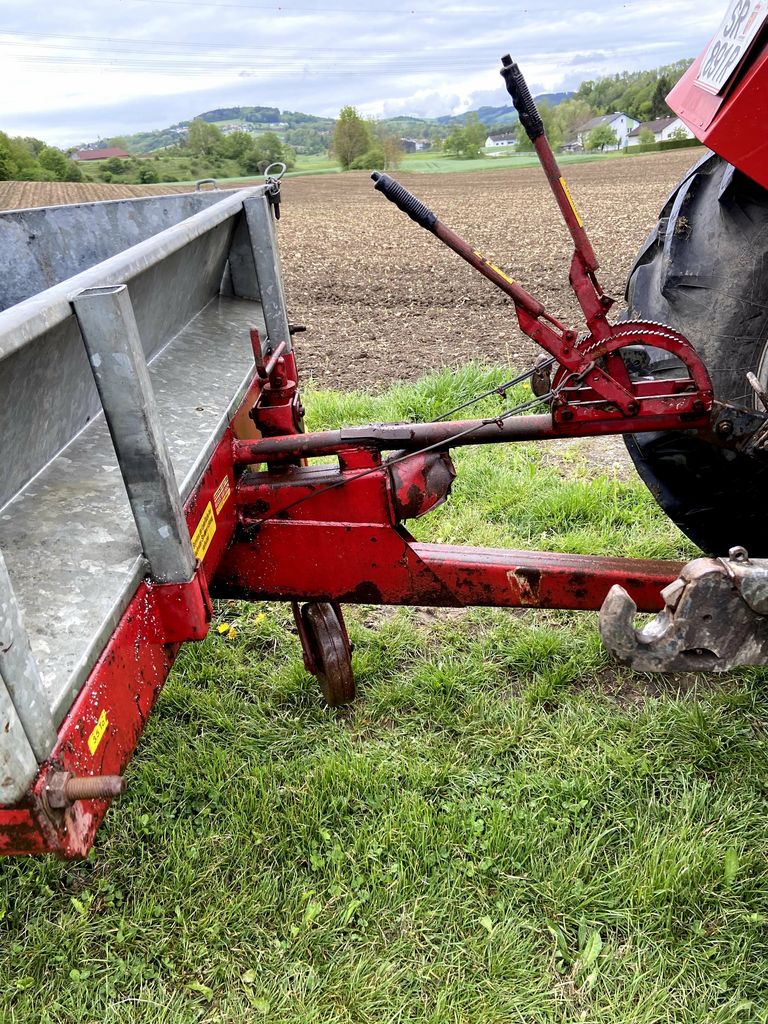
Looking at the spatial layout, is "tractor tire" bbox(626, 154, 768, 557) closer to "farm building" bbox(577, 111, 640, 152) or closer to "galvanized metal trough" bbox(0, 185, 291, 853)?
"galvanized metal trough" bbox(0, 185, 291, 853)

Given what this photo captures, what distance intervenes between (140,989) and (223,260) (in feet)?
8.70

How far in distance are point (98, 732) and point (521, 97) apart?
5.60ft

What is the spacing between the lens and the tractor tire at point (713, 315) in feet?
6.72

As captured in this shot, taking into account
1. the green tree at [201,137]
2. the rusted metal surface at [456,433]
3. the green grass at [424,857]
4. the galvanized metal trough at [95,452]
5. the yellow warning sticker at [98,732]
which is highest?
the green tree at [201,137]

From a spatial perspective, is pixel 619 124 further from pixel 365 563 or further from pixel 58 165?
pixel 365 563

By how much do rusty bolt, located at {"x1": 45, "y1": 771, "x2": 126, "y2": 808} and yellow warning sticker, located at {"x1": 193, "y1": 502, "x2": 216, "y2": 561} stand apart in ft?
1.98

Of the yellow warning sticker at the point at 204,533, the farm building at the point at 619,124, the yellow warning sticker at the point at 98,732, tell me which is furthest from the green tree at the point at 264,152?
the yellow warning sticker at the point at 98,732

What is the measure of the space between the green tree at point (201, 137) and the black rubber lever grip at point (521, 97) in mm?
47933

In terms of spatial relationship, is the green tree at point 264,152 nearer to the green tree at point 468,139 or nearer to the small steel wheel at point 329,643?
the green tree at point 468,139

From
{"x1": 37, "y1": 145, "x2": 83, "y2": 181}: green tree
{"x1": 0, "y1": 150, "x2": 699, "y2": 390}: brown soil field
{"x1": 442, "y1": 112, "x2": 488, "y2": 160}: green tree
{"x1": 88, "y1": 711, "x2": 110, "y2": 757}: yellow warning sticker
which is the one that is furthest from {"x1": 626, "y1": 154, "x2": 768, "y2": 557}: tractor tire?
{"x1": 442, "y1": 112, "x2": 488, "y2": 160}: green tree

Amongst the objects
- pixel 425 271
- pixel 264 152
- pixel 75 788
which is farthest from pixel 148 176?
pixel 75 788

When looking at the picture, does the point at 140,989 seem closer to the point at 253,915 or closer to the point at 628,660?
the point at 253,915

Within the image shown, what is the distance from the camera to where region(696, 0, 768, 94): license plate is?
1818 millimetres

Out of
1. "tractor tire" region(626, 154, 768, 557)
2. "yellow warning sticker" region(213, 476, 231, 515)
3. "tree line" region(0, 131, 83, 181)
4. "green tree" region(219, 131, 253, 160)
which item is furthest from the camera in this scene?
"green tree" region(219, 131, 253, 160)
